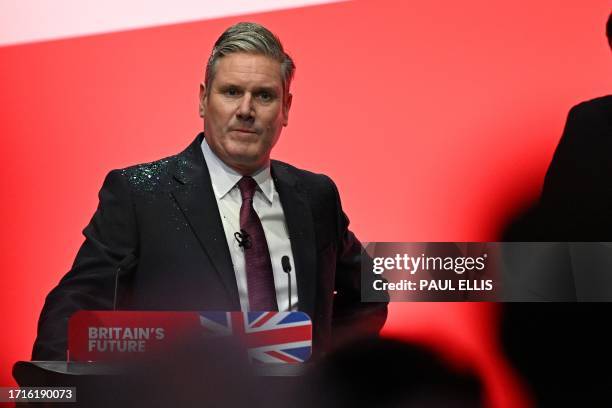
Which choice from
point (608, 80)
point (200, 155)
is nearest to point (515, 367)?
point (608, 80)

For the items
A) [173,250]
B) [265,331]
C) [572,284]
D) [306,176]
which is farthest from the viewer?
[572,284]

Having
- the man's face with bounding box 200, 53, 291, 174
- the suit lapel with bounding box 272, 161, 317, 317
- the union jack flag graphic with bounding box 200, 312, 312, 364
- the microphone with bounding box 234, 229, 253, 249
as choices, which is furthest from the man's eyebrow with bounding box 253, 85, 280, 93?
the union jack flag graphic with bounding box 200, 312, 312, 364

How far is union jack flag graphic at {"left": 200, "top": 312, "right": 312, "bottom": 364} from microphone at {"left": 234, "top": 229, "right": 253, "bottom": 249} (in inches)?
27.0

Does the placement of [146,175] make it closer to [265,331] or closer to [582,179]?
[265,331]

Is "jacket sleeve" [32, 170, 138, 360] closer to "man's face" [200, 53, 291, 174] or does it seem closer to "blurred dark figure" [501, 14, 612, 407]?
"man's face" [200, 53, 291, 174]

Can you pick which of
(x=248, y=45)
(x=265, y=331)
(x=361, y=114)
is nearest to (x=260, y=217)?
(x=248, y=45)

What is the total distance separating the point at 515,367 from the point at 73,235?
150 centimetres

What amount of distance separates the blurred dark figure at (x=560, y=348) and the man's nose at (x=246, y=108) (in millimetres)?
1078

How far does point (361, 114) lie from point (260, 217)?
2.19ft

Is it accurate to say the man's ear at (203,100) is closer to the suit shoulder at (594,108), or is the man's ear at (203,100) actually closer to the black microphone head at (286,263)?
the black microphone head at (286,263)

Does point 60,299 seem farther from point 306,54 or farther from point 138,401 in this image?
point 306,54

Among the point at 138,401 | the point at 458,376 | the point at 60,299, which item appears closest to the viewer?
the point at 138,401

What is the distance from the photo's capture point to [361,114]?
10.4 ft

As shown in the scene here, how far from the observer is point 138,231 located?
255cm
